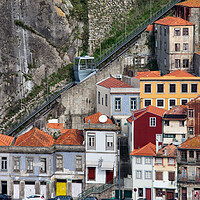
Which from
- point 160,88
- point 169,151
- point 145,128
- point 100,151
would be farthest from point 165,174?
point 160,88

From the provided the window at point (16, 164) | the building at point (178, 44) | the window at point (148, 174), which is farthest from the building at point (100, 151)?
the building at point (178, 44)

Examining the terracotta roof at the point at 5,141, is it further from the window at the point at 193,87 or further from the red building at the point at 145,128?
the window at the point at 193,87

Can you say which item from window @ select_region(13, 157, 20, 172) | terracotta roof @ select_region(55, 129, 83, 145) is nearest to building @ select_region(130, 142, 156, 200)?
terracotta roof @ select_region(55, 129, 83, 145)

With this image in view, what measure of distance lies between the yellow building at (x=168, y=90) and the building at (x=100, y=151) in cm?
1101

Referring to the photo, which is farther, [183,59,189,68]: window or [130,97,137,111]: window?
[183,59,189,68]: window

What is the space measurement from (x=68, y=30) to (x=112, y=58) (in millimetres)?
8735

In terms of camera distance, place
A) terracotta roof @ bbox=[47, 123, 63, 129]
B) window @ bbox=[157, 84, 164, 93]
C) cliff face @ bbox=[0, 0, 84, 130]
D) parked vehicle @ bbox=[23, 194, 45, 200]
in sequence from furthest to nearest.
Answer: cliff face @ bbox=[0, 0, 84, 130] < terracotta roof @ bbox=[47, 123, 63, 129] < window @ bbox=[157, 84, 164, 93] < parked vehicle @ bbox=[23, 194, 45, 200]

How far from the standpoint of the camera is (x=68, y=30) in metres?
148

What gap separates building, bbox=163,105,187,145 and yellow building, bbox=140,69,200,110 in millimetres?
8645

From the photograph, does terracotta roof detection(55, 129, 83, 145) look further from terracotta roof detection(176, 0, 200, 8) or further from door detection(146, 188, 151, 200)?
terracotta roof detection(176, 0, 200, 8)

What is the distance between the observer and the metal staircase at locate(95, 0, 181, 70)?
471 ft

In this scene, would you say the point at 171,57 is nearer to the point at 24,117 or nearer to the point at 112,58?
the point at 112,58

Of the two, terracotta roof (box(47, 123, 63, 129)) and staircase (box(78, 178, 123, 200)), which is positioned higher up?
terracotta roof (box(47, 123, 63, 129))

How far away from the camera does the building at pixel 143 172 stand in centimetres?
11981
